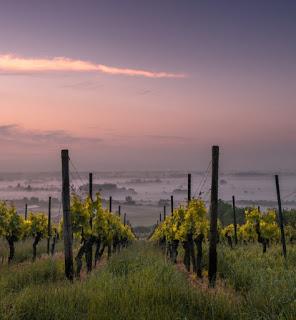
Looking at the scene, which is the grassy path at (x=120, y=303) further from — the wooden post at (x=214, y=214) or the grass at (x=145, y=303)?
the wooden post at (x=214, y=214)

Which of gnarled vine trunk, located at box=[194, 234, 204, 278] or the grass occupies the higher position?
the grass

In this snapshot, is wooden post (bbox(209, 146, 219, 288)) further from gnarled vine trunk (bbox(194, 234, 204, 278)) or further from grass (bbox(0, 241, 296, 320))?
grass (bbox(0, 241, 296, 320))

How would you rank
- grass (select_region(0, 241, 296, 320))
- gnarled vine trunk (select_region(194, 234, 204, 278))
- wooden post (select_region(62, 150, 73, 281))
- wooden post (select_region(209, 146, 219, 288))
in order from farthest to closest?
gnarled vine trunk (select_region(194, 234, 204, 278)) → wooden post (select_region(209, 146, 219, 288)) → wooden post (select_region(62, 150, 73, 281)) → grass (select_region(0, 241, 296, 320))

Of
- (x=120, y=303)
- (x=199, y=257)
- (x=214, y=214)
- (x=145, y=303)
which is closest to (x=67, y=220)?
(x=214, y=214)

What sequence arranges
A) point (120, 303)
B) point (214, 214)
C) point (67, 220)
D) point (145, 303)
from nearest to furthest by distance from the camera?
point (145, 303) → point (120, 303) → point (67, 220) → point (214, 214)

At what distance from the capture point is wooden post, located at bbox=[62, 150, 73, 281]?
13492 mm

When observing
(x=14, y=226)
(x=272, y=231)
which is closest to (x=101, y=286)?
(x=14, y=226)

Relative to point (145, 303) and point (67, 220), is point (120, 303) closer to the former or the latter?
point (145, 303)

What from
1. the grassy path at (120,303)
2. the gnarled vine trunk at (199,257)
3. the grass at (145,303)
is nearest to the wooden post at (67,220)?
the grass at (145,303)

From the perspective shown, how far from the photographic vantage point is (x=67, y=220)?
13.5 metres

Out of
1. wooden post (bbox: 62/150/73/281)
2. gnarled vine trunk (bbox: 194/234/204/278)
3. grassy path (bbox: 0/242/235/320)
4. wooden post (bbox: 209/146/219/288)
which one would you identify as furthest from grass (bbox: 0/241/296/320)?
gnarled vine trunk (bbox: 194/234/204/278)

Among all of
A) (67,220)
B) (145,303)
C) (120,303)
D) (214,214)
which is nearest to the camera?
(145,303)

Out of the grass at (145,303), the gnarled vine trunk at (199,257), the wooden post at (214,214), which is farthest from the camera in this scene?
the gnarled vine trunk at (199,257)

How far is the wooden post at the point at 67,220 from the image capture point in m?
13.5
